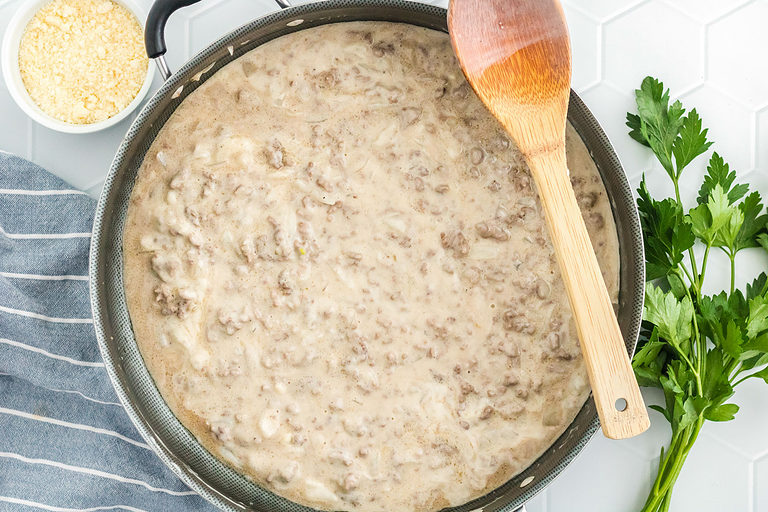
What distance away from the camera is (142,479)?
194 cm

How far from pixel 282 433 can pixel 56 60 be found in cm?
111

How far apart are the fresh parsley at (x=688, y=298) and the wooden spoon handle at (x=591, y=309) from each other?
30 cm

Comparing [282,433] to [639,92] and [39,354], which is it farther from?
[639,92]

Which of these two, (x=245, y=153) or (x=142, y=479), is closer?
(x=245, y=153)

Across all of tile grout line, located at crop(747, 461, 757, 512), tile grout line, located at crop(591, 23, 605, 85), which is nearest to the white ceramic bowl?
tile grout line, located at crop(591, 23, 605, 85)

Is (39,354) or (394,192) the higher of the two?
(394,192)

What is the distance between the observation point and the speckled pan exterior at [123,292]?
5.53 feet

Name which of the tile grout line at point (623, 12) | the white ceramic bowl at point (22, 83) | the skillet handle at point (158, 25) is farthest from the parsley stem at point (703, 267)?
the white ceramic bowl at point (22, 83)

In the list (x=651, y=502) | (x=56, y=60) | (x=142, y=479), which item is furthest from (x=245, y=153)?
(x=651, y=502)

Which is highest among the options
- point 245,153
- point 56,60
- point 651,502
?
point 56,60

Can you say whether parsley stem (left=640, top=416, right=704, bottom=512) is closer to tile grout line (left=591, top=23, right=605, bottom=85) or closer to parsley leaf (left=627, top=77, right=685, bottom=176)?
parsley leaf (left=627, top=77, right=685, bottom=176)

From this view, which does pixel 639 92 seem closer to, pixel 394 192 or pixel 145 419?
pixel 394 192

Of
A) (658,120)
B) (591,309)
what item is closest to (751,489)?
(591,309)

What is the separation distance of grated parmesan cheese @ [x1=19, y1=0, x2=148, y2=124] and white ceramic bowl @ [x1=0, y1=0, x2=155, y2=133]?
0.7 inches
